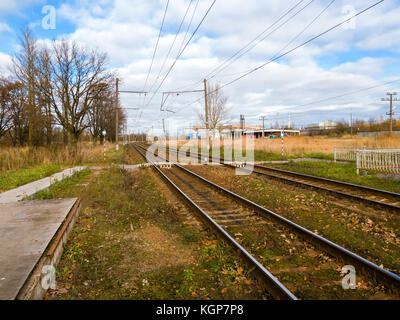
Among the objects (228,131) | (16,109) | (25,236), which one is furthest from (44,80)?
(228,131)

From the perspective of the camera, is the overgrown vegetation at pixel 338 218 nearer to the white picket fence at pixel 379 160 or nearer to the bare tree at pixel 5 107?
the white picket fence at pixel 379 160

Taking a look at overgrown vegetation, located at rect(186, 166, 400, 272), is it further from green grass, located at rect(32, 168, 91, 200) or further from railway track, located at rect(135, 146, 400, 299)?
green grass, located at rect(32, 168, 91, 200)

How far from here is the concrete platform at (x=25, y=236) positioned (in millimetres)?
3398

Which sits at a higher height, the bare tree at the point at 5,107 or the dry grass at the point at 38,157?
the bare tree at the point at 5,107

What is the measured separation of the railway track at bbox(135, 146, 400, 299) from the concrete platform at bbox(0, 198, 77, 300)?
3.08 meters

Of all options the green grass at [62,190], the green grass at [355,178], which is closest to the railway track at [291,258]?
the green grass at [62,190]

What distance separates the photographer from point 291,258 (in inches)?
182

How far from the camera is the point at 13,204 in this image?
25.0ft

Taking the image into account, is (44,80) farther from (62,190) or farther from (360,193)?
(360,193)

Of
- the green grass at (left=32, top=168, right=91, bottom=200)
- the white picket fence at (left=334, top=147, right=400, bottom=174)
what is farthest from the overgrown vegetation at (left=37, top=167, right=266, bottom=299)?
the white picket fence at (left=334, top=147, right=400, bottom=174)

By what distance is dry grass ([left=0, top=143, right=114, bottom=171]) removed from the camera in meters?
16.9

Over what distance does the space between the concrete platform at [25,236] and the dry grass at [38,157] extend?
11.2m

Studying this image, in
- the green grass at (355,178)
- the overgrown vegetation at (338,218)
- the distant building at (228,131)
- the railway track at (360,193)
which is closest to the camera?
the overgrown vegetation at (338,218)
